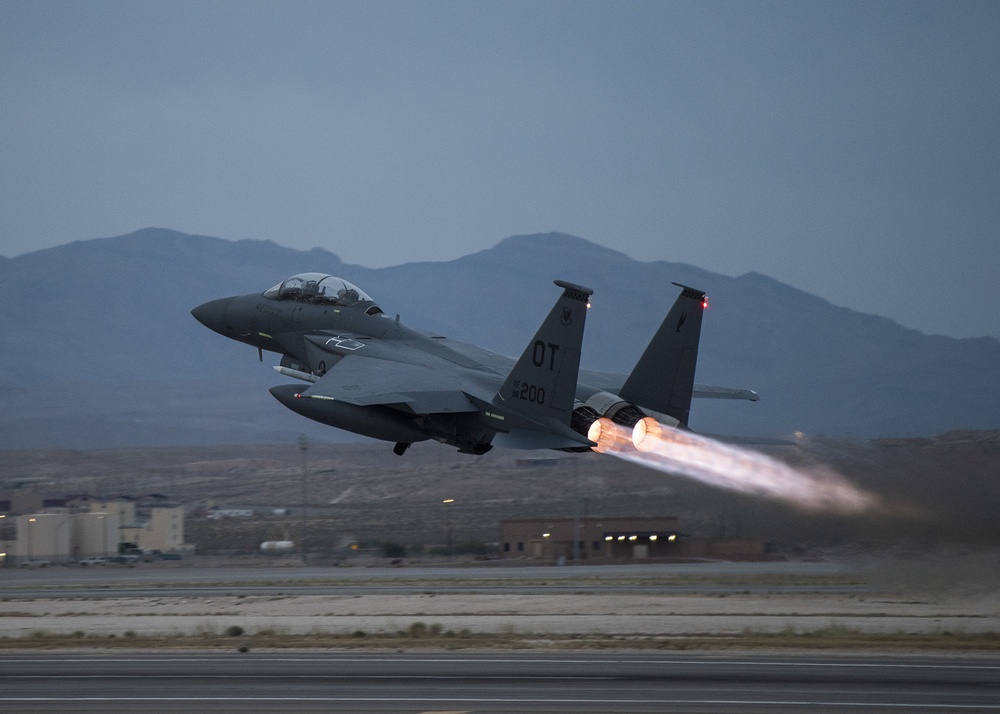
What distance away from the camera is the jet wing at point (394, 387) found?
26.4 metres

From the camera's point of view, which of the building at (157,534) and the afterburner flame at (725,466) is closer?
the afterburner flame at (725,466)

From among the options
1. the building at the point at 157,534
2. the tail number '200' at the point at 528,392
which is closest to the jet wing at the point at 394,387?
the tail number '200' at the point at 528,392

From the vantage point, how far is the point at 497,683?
805 inches

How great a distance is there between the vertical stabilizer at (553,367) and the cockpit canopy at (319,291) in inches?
290

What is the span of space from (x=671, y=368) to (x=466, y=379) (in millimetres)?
4889

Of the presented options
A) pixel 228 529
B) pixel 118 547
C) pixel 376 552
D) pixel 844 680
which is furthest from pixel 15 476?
pixel 844 680

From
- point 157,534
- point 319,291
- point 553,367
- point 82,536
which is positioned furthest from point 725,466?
point 157,534

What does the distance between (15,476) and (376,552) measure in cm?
10917

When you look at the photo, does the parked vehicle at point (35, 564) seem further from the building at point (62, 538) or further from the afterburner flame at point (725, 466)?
the afterburner flame at point (725, 466)

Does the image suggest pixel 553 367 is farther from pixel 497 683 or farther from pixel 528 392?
pixel 497 683

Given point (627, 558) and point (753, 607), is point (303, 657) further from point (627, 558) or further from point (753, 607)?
point (627, 558)

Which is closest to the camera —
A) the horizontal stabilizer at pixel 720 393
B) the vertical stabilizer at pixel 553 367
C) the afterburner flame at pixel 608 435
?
the vertical stabilizer at pixel 553 367

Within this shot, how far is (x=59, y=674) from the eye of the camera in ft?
74.3

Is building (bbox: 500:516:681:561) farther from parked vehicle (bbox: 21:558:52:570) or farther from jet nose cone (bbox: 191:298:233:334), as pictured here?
parked vehicle (bbox: 21:558:52:570)
